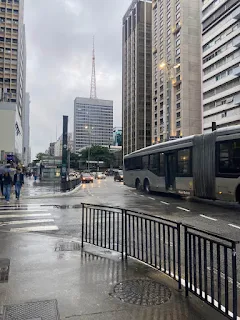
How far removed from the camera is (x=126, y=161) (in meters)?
27.6

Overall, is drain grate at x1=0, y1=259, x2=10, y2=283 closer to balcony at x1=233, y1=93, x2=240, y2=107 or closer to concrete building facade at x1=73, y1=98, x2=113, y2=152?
balcony at x1=233, y1=93, x2=240, y2=107

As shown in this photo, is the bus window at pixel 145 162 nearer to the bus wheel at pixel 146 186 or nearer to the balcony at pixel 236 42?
the bus wheel at pixel 146 186

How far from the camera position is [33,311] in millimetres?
3729

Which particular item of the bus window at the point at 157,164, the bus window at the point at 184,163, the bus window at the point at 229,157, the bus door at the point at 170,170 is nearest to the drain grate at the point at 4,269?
the bus window at the point at 229,157

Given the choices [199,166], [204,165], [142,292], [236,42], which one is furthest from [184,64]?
[142,292]

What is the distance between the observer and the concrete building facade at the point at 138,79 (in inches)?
5344

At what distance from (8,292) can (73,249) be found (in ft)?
7.96

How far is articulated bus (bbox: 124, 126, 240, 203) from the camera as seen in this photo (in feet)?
43.1

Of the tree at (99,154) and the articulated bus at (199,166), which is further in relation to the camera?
the tree at (99,154)

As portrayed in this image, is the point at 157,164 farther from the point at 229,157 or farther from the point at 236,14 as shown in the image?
the point at 236,14

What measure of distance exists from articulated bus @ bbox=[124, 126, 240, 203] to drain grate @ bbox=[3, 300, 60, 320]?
10802 mm

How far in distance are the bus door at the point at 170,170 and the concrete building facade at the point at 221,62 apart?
51.7 metres

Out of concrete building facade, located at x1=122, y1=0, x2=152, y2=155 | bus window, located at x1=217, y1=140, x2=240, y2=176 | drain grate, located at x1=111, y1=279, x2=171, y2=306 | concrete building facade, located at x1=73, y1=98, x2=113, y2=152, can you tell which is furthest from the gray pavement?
concrete building facade, located at x1=122, y1=0, x2=152, y2=155

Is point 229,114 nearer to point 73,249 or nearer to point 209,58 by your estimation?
point 209,58
